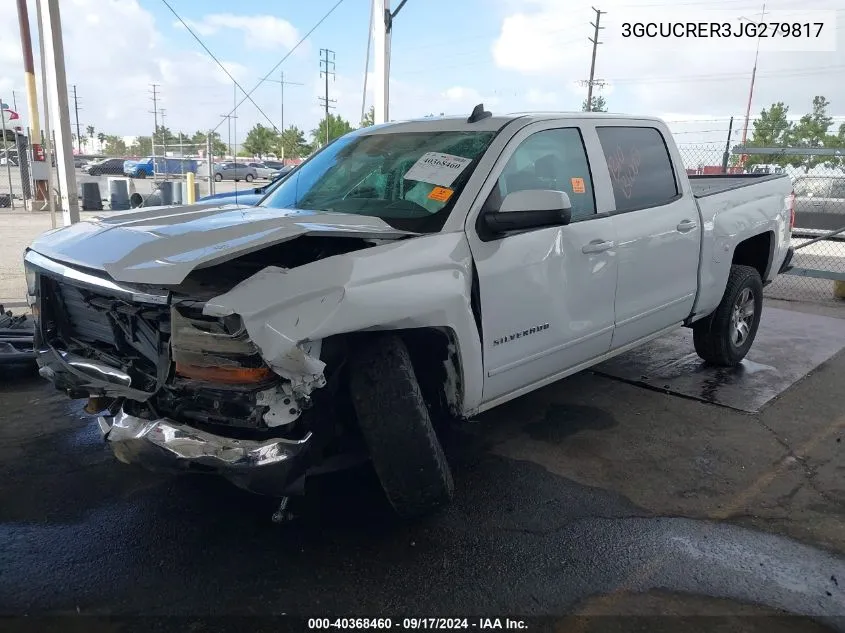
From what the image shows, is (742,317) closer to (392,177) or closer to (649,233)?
(649,233)

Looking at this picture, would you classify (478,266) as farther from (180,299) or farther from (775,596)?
(775,596)

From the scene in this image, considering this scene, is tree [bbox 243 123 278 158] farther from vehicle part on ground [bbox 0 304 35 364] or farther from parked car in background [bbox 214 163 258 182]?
vehicle part on ground [bbox 0 304 35 364]

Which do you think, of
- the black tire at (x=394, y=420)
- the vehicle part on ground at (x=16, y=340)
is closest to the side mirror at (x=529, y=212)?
the black tire at (x=394, y=420)

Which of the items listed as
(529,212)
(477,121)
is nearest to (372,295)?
(529,212)

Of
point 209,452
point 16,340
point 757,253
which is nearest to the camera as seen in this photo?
point 209,452

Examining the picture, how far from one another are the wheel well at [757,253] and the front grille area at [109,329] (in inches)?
187

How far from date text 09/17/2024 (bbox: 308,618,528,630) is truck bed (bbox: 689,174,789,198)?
3.50 metres

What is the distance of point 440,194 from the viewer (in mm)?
3334

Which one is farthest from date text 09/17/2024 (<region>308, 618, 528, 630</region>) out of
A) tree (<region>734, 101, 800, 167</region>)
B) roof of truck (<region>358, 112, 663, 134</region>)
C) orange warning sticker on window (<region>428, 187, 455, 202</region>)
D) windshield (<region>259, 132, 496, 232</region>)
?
tree (<region>734, 101, 800, 167</region>)

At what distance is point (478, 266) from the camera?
316cm

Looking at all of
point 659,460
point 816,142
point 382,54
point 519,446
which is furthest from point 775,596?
point 816,142

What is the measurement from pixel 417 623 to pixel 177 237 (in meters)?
1.82

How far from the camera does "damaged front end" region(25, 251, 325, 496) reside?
2486 millimetres

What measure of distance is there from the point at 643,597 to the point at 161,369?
212cm
